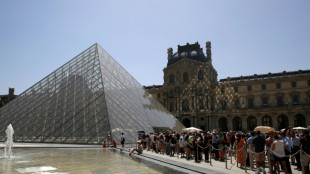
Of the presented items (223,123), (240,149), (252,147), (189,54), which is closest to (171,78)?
(189,54)

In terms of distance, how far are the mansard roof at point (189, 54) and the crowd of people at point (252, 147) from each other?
43873mm

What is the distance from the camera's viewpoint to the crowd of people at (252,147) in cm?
649

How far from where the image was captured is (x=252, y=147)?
7.98 metres

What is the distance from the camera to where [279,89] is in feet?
152

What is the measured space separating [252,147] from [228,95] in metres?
42.4

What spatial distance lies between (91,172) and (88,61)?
58.2 ft

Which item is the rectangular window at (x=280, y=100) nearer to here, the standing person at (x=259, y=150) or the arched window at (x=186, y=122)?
the arched window at (x=186, y=122)

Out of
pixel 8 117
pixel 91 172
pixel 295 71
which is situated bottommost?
pixel 91 172

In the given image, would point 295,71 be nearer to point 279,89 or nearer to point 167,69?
point 279,89

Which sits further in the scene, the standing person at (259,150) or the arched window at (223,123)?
the arched window at (223,123)

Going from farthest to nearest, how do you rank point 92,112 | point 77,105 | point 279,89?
point 279,89, point 77,105, point 92,112

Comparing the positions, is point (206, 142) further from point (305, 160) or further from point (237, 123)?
point (237, 123)

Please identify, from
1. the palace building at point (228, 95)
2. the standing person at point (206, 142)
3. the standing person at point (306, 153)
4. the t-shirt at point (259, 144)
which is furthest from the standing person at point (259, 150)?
the palace building at point (228, 95)

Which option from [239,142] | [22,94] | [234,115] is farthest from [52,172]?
[234,115]
